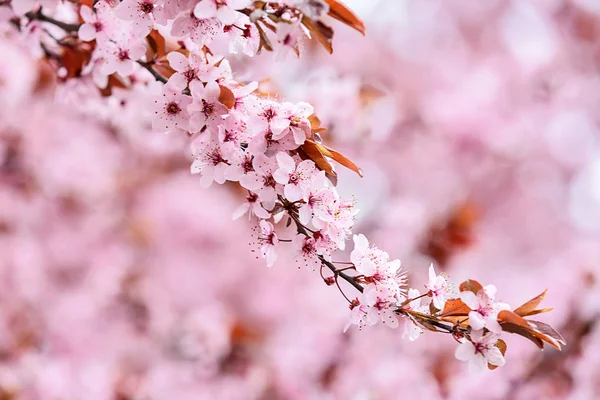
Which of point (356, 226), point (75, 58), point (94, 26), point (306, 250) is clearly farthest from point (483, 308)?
point (356, 226)

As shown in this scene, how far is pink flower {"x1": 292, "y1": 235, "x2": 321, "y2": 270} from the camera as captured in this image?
3.40 feet

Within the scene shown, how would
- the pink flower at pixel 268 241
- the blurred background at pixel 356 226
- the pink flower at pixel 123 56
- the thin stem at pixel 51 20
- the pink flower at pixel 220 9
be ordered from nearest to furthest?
1. the pink flower at pixel 220 9
2. the pink flower at pixel 268 241
3. the pink flower at pixel 123 56
4. the thin stem at pixel 51 20
5. the blurred background at pixel 356 226

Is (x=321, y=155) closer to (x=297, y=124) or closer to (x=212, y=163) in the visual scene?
(x=297, y=124)

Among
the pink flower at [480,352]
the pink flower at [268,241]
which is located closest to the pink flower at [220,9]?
the pink flower at [268,241]

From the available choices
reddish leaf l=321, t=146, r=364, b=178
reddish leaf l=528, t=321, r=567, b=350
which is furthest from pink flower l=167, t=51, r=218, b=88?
reddish leaf l=528, t=321, r=567, b=350

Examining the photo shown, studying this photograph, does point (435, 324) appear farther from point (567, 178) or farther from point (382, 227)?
point (567, 178)

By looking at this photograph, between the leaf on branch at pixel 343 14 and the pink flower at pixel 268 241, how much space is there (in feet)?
1.15

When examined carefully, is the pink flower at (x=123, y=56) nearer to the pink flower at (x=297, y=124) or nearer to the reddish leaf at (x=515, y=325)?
the pink flower at (x=297, y=124)

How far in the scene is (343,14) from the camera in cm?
105

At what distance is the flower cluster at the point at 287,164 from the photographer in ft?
3.24

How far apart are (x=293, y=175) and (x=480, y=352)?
0.39 metres

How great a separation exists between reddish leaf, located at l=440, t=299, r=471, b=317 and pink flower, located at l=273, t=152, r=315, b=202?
11.3 inches

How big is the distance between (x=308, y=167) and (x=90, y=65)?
24.9 inches

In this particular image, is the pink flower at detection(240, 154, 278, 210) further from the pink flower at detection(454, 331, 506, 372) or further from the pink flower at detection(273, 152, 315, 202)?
the pink flower at detection(454, 331, 506, 372)
